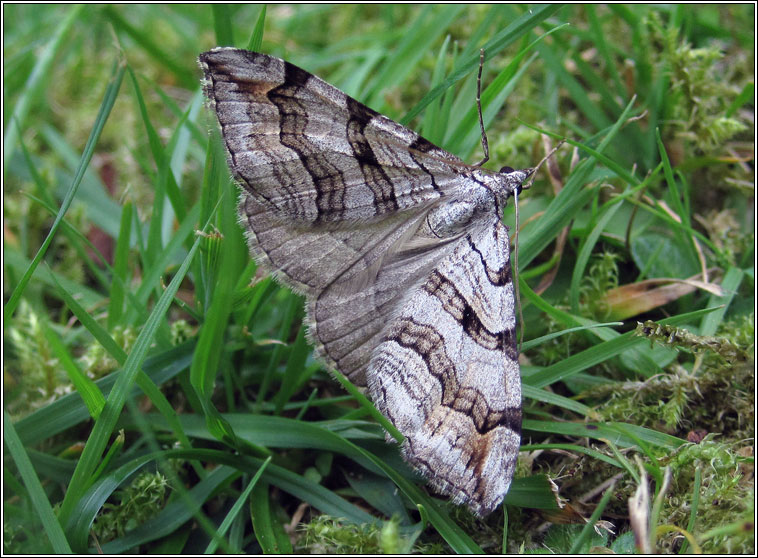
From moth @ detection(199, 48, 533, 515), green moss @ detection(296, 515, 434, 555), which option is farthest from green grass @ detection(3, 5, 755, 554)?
moth @ detection(199, 48, 533, 515)

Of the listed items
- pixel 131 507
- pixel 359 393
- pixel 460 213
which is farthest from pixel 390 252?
pixel 131 507

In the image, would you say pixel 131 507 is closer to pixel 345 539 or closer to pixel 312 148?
pixel 345 539

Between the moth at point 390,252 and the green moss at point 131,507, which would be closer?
the moth at point 390,252

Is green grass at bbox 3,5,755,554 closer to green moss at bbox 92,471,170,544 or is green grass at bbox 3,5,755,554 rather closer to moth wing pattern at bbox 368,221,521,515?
green moss at bbox 92,471,170,544

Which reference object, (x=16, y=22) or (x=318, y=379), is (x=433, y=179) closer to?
(x=318, y=379)

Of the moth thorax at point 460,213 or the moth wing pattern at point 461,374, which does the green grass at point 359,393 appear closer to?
the moth wing pattern at point 461,374

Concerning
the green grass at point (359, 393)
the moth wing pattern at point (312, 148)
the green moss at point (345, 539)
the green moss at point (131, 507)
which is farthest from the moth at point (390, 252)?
the green moss at point (131, 507)
